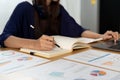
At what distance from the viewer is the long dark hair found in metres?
1.51

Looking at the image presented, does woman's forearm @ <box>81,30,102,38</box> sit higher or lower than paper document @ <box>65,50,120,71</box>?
higher

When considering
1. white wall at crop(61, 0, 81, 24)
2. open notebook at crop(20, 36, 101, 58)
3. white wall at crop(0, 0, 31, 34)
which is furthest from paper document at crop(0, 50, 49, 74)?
white wall at crop(61, 0, 81, 24)

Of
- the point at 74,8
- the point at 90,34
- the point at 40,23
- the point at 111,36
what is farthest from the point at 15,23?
the point at 74,8

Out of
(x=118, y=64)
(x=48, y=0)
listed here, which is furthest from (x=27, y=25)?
(x=118, y=64)

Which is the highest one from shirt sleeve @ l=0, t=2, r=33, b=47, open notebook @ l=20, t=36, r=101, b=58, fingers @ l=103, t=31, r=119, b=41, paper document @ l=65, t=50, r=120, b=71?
shirt sleeve @ l=0, t=2, r=33, b=47

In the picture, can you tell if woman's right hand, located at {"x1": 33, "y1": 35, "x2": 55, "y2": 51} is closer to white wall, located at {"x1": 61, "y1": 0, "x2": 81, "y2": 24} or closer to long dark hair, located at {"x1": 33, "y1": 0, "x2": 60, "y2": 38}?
long dark hair, located at {"x1": 33, "y1": 0, "x2": 60, "y2": 38}

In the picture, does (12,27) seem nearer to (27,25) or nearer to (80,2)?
(27,25)

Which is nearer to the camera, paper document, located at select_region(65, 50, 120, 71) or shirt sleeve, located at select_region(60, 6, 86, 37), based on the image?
paper document, located at select_region(65, 50, 120, 71)

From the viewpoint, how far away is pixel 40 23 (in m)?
1.52

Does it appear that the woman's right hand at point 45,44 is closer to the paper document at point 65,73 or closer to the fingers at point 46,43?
the fingers at point 46,43

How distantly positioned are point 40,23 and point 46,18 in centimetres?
7

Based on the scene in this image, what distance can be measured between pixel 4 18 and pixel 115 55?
1.40 meters

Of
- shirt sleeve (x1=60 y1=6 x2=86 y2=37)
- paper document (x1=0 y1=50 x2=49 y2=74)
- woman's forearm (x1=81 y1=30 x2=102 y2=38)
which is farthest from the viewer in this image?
shirt sleeve (x1=60 y1=6 x2=86 y2=37)

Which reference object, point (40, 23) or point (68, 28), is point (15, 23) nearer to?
point (40, 23)
